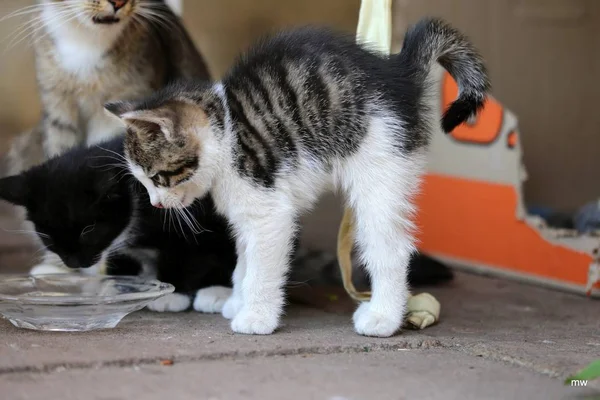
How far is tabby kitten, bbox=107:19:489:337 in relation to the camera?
223 centimetres

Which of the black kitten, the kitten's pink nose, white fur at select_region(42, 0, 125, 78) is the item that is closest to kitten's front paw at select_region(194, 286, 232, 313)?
the black kitten

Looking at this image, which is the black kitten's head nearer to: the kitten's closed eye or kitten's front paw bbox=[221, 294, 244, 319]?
the kitten's closed eye

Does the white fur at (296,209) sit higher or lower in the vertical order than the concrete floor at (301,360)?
higher

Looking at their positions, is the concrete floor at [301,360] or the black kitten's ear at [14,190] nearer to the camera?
the concrete floor at [301,360]

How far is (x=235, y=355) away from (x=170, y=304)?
0.68 m

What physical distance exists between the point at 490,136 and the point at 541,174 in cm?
129

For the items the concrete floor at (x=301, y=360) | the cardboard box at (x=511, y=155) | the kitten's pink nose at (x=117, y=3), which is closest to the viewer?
the concrete floor at (x=301, y=360)

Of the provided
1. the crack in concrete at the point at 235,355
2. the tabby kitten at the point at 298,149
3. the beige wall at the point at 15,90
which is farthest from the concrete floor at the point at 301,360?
the beige wall at the point at 15,90

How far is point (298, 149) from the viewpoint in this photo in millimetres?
2270

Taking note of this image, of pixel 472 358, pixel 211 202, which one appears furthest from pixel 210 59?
pixel 472 358

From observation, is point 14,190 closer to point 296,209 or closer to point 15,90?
point 296,209

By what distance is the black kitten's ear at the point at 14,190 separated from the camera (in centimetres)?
248

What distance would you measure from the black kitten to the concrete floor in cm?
22

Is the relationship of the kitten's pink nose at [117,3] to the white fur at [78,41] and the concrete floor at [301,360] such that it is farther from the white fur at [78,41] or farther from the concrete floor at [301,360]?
the concrete floor at [301,360]
